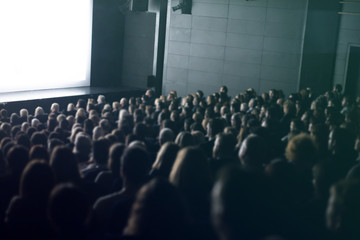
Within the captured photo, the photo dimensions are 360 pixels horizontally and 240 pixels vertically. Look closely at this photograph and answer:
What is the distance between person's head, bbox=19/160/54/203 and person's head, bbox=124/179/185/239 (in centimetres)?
117

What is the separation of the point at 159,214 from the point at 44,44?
16.5 meters

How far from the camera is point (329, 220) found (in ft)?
9.08

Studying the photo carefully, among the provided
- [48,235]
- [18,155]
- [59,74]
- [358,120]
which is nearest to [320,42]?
[358,120]

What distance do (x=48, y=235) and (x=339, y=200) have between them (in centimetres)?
182

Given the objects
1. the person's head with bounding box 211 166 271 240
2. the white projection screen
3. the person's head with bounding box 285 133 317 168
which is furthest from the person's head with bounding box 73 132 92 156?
the white projection screen

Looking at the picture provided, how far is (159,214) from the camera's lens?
2326mm

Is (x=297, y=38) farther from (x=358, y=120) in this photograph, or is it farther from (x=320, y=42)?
(x=358, y=120)

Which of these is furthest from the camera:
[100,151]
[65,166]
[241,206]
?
[100,151]

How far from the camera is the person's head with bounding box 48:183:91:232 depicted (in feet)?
8.45

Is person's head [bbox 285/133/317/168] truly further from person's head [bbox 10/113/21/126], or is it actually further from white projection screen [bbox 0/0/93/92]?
white projection screen [bbox 0/0/93/92]

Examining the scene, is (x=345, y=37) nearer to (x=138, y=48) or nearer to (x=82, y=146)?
(x=138, y=48)

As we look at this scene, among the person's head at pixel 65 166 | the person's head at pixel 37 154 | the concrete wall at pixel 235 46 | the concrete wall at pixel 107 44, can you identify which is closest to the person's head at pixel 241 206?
the person's head at pixel 65 166

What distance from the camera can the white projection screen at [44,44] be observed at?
1648 cm

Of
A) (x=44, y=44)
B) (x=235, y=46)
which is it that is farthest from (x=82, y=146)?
(x=44, y=44)
